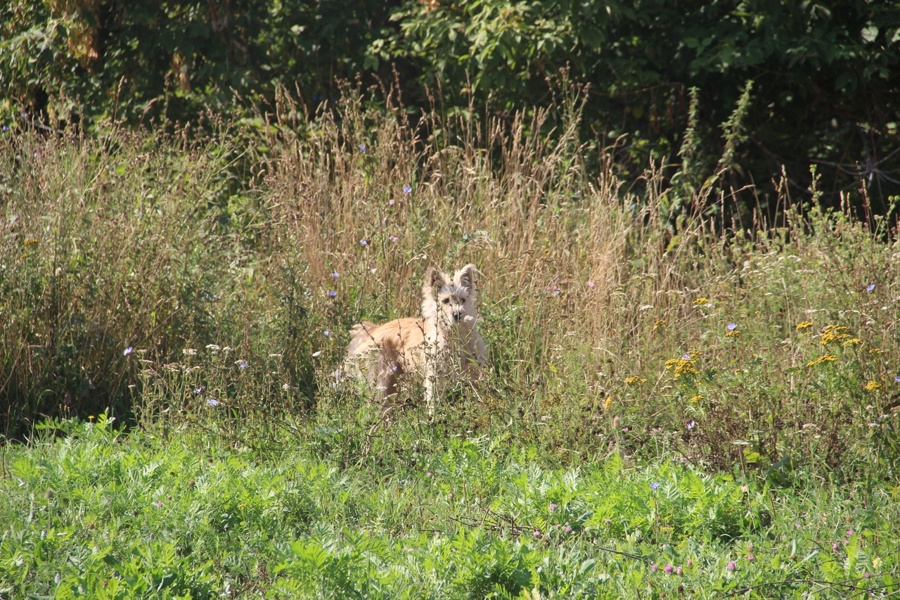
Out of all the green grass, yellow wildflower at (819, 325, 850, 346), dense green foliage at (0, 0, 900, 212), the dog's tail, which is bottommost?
the dog's tail

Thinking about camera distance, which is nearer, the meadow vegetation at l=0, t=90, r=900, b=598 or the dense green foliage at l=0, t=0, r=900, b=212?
the meadow vegetation at l=0, t=90, r=900, b=598

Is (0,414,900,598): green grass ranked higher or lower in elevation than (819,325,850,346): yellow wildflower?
lower

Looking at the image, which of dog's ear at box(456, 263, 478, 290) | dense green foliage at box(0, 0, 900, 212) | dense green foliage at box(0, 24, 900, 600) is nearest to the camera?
dense green foliage at box(0, 24, 900, 600)

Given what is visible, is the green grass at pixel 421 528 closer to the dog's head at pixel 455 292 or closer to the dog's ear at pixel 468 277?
the dog's head at pixel 455 292

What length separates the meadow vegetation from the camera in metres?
3.12

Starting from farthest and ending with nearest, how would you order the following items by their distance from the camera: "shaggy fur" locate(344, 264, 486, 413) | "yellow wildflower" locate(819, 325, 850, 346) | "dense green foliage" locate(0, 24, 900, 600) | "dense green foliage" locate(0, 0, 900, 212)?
"dense green foliage" locate(0, 0, 900, 212), "shaggy fur" locate(344, 264, 486, 413), "yellow wildflower" locate(819, 325, 850, 346), "dense green foliage" locate(0, 24, 900, 600)

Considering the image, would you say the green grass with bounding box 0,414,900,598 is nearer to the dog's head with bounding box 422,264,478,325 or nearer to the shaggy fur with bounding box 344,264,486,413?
the shaggy fur with bounding box 344,264,486,413

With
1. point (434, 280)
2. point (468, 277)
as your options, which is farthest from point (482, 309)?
point (434, 280)

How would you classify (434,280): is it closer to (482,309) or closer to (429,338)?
Answer: (482,309)

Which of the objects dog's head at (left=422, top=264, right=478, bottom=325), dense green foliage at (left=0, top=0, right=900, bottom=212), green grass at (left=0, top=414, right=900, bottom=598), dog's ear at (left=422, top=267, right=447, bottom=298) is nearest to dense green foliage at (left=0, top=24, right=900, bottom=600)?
green grass at (left=0, top=414, right=900, bottom=598)

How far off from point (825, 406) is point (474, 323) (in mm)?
2317

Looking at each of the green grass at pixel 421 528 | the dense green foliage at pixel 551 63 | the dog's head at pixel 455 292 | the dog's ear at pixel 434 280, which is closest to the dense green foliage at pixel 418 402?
the green grass at pixel 421 528

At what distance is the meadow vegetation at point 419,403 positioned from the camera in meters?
3.12

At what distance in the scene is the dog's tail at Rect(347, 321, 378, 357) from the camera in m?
5.78
